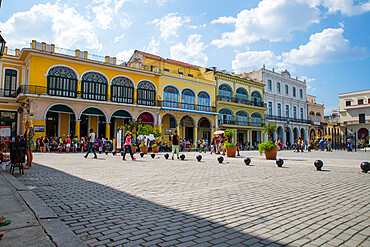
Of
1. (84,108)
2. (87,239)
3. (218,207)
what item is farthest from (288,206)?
(84,108)

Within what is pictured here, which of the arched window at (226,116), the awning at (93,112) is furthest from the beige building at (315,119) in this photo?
the awning at (93,112)

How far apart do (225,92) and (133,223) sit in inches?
1423

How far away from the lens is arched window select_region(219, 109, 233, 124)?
37.2 m

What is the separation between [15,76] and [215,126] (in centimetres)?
2458

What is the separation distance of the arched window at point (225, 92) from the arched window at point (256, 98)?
5.31m

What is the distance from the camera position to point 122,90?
28031 millimetres

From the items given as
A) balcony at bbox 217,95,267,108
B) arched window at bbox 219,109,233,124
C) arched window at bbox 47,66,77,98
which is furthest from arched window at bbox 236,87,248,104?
arched window at bbox 47,66,77,98

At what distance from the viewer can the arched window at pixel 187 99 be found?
108ft

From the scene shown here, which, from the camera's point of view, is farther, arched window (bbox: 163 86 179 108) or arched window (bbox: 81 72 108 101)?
arched window (bbox: 163 86 179 108)

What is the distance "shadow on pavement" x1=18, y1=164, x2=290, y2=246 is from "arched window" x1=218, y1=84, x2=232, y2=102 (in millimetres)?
33774

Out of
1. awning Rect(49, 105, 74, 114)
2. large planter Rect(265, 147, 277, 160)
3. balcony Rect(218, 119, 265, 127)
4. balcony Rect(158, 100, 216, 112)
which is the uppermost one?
balcony Rect(158, 100, 216, 112)

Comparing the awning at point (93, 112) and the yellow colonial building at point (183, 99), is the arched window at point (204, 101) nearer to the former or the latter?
the yellow colonial building at point (183, 99)

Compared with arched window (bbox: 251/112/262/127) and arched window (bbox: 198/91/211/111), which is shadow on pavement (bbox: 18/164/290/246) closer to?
arched window (bbox: 198/91/211/111)

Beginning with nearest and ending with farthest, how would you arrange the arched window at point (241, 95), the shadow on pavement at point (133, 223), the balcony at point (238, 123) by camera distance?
the shadow on pavement at point (133, 223)
the balcony at point (238, 123)
the arched window at point (241, 95)
